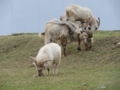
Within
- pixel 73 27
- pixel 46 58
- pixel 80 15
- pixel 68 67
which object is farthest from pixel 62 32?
pixel 46 58

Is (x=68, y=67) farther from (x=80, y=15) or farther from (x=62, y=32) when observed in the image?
(x=80, y=15)

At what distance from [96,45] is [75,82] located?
946 centimetres

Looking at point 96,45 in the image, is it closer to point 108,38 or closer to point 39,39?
point 108,38

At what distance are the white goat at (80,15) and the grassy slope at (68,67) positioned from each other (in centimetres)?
83

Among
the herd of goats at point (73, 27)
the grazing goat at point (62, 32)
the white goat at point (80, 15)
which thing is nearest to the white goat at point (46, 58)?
the herd of goats at point (73, 27)

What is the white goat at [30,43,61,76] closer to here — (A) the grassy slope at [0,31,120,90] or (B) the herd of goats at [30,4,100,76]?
(A) the grassy slope at [0,31,120,90]

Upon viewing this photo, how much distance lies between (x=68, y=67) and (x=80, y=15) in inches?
191

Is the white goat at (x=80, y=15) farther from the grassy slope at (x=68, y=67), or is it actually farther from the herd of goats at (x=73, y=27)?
the grassy slope at (x=68, y=67)

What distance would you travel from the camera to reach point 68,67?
856 inches

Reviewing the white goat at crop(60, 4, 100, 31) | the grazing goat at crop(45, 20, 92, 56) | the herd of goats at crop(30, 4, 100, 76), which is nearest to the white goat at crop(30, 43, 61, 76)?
the herd of goats at crop(30, 4, 100, 76)

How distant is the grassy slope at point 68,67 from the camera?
1548 centimetres

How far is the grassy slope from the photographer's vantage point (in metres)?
15.5

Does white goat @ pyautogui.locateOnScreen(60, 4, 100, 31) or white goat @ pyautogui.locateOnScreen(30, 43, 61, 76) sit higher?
white goat @ pyautogui.locateOnScreen(60, 4, 100, 31)

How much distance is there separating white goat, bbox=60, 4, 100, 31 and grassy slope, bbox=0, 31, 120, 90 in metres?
0.83
